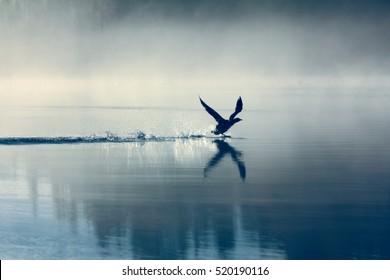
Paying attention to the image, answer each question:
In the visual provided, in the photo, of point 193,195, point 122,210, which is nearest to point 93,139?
point 193,195

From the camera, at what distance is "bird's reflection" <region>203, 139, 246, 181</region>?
118 feet

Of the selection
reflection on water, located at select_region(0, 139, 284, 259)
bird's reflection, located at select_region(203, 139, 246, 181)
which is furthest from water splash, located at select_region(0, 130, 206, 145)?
reflection on water, located at select_region(0, 139, 284, 259)

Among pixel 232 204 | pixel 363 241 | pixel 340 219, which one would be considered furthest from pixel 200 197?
pixel 363 241

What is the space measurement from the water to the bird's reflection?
0.20ft

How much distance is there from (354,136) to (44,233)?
29.9 metres

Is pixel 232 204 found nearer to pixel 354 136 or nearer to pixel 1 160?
pixel 1 160

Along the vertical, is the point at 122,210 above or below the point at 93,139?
below

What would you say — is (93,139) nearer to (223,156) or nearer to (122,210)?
(223,156)

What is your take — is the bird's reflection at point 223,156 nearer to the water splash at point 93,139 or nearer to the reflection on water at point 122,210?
the reflection on water at point 122,210

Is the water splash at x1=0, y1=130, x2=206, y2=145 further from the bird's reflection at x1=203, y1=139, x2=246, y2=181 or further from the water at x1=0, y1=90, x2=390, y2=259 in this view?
the bird's reflection at x1=203, y1=139, x2=246, y2=181

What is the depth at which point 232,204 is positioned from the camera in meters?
28.2

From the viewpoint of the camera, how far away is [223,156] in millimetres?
40938

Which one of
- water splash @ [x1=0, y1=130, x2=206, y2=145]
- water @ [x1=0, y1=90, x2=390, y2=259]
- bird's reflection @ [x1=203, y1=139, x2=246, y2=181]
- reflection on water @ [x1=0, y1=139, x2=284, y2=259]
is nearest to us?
reflection on water @ [x1=0, y1=139, x2=284, y2=259]

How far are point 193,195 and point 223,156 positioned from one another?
11391 mm
